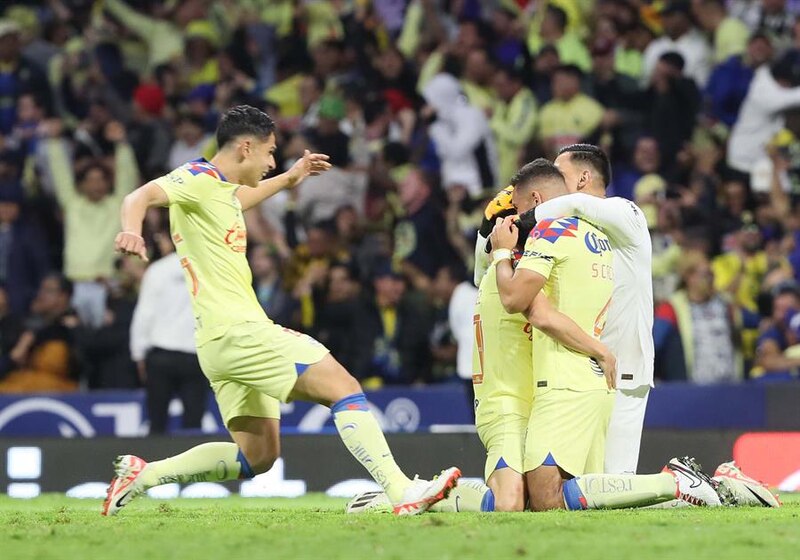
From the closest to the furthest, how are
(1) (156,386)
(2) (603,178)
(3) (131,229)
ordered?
(3) (131,229), (2) (603,178), (1) (156,386)

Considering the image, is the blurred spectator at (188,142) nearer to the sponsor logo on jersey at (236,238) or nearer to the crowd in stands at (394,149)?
the crowd in stands at (394,149)

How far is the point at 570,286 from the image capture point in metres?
7.73

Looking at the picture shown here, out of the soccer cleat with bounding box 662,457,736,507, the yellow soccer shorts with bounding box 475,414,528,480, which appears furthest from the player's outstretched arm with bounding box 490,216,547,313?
the soccer cleat with bounding box 662,457,736,507

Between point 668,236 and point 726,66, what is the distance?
2.43 meters

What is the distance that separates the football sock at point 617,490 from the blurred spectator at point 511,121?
8.41m

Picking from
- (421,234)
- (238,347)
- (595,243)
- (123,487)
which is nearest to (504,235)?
(595,243)

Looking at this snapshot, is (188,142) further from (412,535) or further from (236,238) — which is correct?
(412,535)

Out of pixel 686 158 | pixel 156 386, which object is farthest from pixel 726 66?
pixel 156 386

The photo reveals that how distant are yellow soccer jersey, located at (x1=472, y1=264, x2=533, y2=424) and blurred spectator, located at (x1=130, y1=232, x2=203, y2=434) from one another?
4989 millimetres

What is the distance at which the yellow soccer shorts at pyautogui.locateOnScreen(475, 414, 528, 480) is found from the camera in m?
7.71

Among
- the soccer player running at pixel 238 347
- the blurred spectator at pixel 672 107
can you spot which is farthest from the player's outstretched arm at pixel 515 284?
the blurred spectator at pixel 672 107

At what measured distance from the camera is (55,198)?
16406 millimetres

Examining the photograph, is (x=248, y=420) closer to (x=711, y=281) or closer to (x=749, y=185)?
(x=711, y=281)

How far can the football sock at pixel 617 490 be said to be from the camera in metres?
7.51
